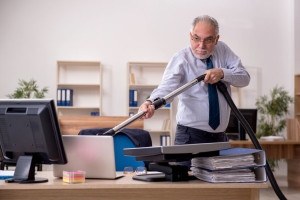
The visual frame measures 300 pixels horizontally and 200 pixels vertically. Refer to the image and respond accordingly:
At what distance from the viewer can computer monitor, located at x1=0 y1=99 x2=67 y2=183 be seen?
1719mm

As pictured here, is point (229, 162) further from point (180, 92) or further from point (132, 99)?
point (132, 99)

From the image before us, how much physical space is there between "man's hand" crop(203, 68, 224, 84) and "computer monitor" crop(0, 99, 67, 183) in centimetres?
80

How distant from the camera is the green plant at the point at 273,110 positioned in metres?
7.63

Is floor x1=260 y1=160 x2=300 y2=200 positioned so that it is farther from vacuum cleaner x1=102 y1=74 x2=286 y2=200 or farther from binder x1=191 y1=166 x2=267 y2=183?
binder x1=191 y1=166 x2=267 y2=183

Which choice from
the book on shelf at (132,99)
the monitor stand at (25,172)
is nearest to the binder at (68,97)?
the book on shelf at (132,99)

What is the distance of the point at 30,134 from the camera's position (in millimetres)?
1771

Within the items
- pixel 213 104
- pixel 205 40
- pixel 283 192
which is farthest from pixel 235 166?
pixel 283 192

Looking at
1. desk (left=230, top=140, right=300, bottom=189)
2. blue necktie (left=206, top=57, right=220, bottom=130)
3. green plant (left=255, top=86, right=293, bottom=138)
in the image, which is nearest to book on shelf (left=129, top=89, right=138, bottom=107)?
green plant (left=255, top=86, right=293, bottom=138)

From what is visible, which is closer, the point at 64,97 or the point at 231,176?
the point at 231,176

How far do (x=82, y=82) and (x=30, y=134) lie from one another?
20.2ft

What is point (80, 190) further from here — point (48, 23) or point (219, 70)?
point (48, 23)

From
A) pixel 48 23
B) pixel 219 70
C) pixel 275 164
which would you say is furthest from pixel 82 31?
pixel 219 70

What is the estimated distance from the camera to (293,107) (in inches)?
320

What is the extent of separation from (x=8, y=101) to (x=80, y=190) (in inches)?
18.9
